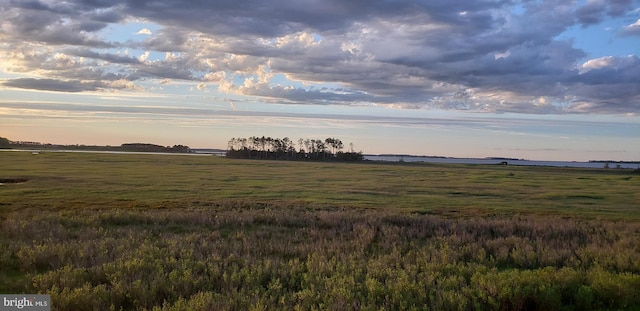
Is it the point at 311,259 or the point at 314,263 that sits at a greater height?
the point at 314,263

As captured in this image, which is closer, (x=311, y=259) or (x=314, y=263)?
(x=314, y=263)

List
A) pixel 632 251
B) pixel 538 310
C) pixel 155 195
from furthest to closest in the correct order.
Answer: pixel 155 195, pixel 632 251, pixel 538 310

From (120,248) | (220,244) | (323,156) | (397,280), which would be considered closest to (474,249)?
(397,280)

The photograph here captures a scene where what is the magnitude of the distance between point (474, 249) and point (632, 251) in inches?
188

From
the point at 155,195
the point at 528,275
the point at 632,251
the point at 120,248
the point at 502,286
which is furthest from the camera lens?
the point at 155,195

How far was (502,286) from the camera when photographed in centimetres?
1076

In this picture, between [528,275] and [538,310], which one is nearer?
[538,310]

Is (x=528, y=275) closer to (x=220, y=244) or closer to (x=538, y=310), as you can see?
(x=538, y=310)

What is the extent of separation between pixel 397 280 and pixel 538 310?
299 centimetres

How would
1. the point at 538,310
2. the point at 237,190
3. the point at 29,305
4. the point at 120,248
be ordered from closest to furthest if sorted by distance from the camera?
the point at 29,305 → the point at 538,310 → the point at 120,248 → the point at 237,190

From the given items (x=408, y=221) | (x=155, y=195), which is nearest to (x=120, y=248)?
(x=408, y=221)

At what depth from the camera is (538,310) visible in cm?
1009

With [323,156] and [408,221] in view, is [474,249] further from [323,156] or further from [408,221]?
[323,156]

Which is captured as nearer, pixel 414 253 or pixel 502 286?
pixel 502 286
